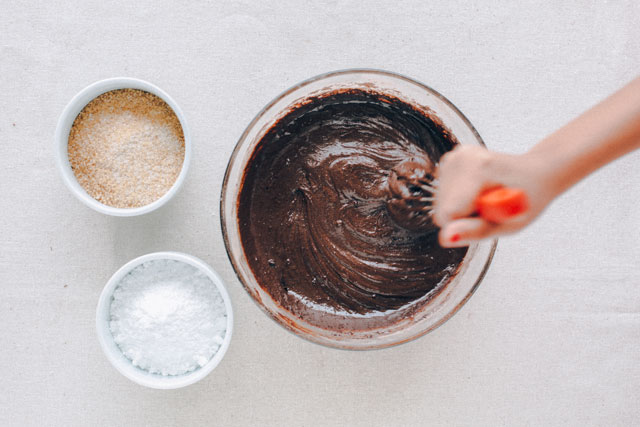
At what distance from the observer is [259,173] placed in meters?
1.14

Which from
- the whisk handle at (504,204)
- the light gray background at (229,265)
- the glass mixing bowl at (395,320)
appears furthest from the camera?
the light gray background at (229,265)

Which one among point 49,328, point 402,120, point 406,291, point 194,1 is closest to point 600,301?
point 406,291

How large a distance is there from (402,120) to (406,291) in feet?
1.31

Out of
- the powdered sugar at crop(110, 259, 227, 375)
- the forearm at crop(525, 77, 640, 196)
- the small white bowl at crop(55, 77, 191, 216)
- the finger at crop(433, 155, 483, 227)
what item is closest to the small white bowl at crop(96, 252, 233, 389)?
the powdered sugar at crop(110, 259, 227, 375)

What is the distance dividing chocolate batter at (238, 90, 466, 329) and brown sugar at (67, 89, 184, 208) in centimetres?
20

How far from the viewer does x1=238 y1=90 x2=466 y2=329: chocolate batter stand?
1115 millimetres

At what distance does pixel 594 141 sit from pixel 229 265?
0.82 m

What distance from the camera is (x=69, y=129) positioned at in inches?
45.4

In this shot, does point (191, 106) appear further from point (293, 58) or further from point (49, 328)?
point (49, 328)

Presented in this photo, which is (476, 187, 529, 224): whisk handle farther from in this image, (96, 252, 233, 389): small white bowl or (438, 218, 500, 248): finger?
(96, 252, 233, 389): small white bowl

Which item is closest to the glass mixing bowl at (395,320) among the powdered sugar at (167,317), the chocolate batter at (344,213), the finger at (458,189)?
the chocolate batter at (344,213)

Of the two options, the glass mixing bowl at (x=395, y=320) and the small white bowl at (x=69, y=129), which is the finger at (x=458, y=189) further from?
the small white bowl at (x=69, y=129)

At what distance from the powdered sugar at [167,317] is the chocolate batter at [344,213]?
0.47 feet

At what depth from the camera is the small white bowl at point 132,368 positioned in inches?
44.1
